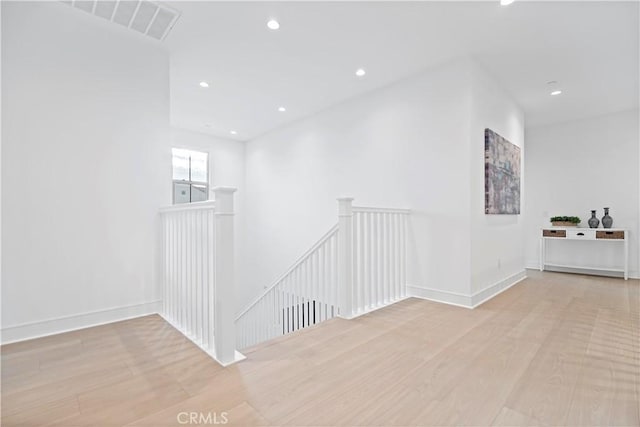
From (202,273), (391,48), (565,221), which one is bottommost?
(202,273)

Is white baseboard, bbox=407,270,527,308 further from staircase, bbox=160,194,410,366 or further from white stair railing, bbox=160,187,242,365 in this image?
white stair railing, bbox=160,187,242,365

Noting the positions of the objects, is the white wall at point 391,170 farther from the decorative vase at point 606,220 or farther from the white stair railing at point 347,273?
the decorative vase at point 606,220

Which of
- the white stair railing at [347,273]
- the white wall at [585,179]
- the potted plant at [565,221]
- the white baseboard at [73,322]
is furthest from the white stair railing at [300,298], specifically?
the white wall at [585,179]

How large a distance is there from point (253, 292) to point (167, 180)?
4007 mm

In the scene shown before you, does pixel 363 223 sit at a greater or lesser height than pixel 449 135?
lesser

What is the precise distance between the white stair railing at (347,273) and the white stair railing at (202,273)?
3.91 ft

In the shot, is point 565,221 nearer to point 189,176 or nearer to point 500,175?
point 500,175

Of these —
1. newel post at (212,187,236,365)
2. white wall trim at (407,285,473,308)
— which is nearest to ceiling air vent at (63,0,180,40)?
newel post at (212,187,236,365)

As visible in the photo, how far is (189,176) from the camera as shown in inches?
241

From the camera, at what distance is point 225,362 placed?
6.16 ft

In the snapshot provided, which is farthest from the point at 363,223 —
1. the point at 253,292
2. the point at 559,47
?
the point at 253,292

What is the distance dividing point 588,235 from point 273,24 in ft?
18.4

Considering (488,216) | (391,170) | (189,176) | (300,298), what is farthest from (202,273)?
(189,176)

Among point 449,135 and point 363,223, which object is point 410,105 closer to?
point 449,135
